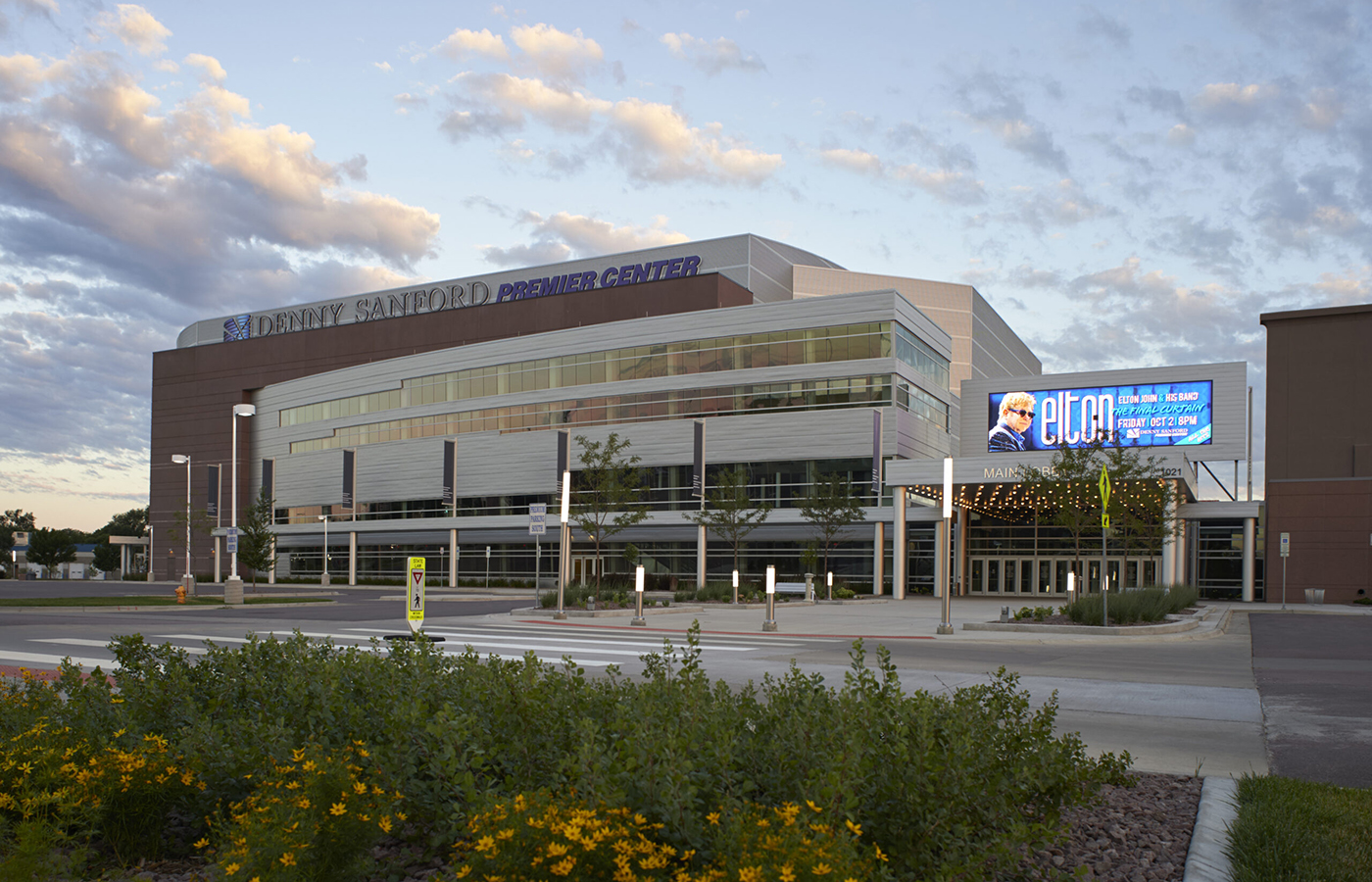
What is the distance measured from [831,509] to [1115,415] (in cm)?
2033

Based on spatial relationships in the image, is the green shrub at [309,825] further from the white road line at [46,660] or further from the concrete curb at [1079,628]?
the concrete curb at [1079,628]

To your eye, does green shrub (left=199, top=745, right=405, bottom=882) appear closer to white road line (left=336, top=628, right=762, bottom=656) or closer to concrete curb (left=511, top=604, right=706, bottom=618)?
white road line (left=336, top=628, right=762, bottom=656)

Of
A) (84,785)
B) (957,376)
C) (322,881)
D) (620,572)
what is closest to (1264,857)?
(322,881)

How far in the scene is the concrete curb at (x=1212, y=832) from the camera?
16.4 ft

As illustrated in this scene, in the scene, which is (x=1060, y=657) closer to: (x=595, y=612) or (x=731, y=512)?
(x=595, y=612)

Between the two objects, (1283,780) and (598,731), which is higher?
(598,731)

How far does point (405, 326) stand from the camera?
258 ft

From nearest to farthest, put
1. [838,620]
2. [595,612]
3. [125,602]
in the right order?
[838,620] < [595,612] < [125,602]

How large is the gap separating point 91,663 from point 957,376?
68.9 metres

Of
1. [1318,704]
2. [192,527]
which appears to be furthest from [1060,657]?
[192,527]

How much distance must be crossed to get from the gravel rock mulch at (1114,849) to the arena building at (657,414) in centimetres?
3884

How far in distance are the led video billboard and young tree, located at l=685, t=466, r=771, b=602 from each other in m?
15.6

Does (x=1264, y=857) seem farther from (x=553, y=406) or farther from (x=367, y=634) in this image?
(x=553, y=406)

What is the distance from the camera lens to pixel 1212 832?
18.7 feet
